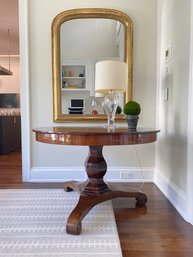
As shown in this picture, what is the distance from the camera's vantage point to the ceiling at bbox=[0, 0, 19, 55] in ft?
12.3

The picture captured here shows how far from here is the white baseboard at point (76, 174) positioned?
2.66 metres

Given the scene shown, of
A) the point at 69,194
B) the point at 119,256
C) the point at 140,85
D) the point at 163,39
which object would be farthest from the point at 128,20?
the point at 119,256

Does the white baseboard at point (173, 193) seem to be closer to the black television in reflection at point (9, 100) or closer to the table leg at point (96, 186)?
the table leg at point (96, 186)

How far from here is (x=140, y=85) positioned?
2.64m

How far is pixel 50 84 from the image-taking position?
264cm

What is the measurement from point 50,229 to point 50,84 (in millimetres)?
1617

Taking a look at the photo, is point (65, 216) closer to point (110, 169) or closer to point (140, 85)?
point (110, 169)

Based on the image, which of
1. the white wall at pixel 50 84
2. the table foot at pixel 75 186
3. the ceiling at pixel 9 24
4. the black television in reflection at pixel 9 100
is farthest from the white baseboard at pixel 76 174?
the black television in reflection at pixel 9 100

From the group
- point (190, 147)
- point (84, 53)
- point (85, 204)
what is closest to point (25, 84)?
point (84, 53)

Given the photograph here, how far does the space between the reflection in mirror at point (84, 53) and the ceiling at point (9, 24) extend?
1670 millimetres

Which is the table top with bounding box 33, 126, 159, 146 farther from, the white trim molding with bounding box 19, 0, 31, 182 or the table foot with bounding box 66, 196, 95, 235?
the white trim molding with bounding box 19, 0, 31, 182

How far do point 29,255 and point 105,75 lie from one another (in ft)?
4.64

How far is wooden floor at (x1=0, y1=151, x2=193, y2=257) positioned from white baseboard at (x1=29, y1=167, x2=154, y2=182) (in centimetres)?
35

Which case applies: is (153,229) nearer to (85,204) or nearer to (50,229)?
(85,204)
